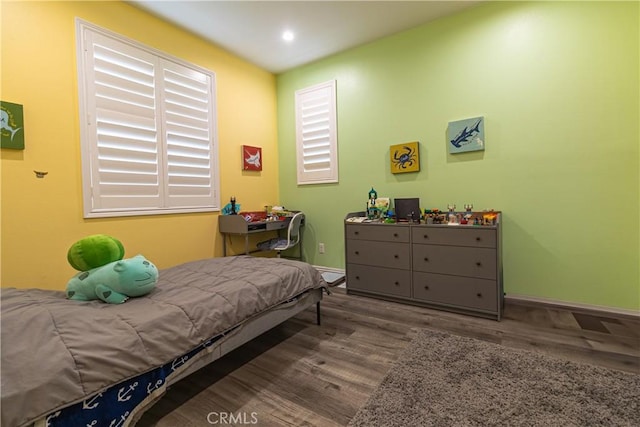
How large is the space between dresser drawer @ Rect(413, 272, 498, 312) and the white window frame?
97.0 inches

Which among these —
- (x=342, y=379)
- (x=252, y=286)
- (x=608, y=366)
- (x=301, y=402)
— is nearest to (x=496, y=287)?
(x=608, y=366)

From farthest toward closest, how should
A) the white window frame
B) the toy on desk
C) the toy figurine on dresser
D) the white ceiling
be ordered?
the toy on desk → the toy figurine on dresser → the white ceiling → the white window frame

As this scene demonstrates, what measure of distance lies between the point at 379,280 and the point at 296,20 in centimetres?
281

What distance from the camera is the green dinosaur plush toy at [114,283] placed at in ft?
4.93

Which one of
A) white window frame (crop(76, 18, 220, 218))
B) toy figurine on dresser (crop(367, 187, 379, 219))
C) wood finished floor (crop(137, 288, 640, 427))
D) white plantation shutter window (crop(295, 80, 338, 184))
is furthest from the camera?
white plantation shutter window (crop(295, 80, 338, 184))

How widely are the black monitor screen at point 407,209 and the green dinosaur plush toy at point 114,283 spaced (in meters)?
2.33

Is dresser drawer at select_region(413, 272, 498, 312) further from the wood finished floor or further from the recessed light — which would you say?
the recessed light

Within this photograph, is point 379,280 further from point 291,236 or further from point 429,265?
point 291,236

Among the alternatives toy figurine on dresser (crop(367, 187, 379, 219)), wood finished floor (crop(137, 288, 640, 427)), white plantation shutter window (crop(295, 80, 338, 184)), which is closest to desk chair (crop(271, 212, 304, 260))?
white plantation shutter window (crop(295, 80, 338, 184))

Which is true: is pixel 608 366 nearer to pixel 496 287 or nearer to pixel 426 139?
pixel 496 287

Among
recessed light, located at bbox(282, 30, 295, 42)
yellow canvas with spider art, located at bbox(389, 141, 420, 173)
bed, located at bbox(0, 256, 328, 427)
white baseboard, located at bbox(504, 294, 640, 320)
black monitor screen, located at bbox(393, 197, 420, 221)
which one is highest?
recessed light, located at bbox(282, 30, 295, 42)

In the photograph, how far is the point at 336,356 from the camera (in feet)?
6.15

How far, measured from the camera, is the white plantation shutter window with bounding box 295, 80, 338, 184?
371cm

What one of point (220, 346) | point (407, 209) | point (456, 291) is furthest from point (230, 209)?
point (456, 291)
